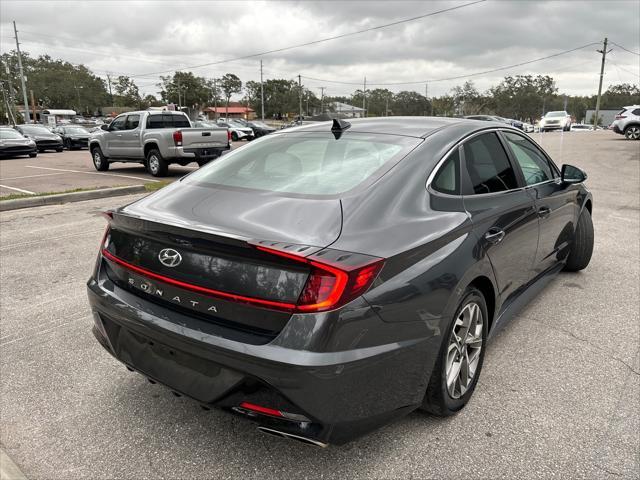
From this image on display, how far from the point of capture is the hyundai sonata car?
1909 mm

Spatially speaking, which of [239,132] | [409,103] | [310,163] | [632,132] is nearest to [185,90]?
[409,103]

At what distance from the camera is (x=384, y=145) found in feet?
9.16

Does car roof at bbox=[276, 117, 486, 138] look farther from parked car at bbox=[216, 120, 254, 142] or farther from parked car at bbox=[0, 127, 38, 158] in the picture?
parked car at bbox=[216, 120, 254, 142]

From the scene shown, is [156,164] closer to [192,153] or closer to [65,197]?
[192,153]

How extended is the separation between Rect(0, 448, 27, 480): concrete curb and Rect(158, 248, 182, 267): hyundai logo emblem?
1.11 meters

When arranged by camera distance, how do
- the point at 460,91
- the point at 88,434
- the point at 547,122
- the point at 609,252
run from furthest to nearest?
the point at 460,91
the point at 547,122
the point at 609,252
the point at 88,434

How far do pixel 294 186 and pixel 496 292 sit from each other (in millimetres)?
1353

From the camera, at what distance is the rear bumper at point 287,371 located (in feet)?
6.17

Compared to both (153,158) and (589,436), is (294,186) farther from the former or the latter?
(153,158)

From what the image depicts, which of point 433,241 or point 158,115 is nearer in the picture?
point 433,241

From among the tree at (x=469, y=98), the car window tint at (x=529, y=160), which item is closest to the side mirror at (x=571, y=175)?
the car window tint at (x=529, y=160)

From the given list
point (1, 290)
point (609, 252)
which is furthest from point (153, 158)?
point (609, 252)

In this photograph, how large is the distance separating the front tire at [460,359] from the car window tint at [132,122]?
13393mm

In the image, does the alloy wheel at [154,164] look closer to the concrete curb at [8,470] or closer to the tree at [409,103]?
the concrete curb at [8,470]
